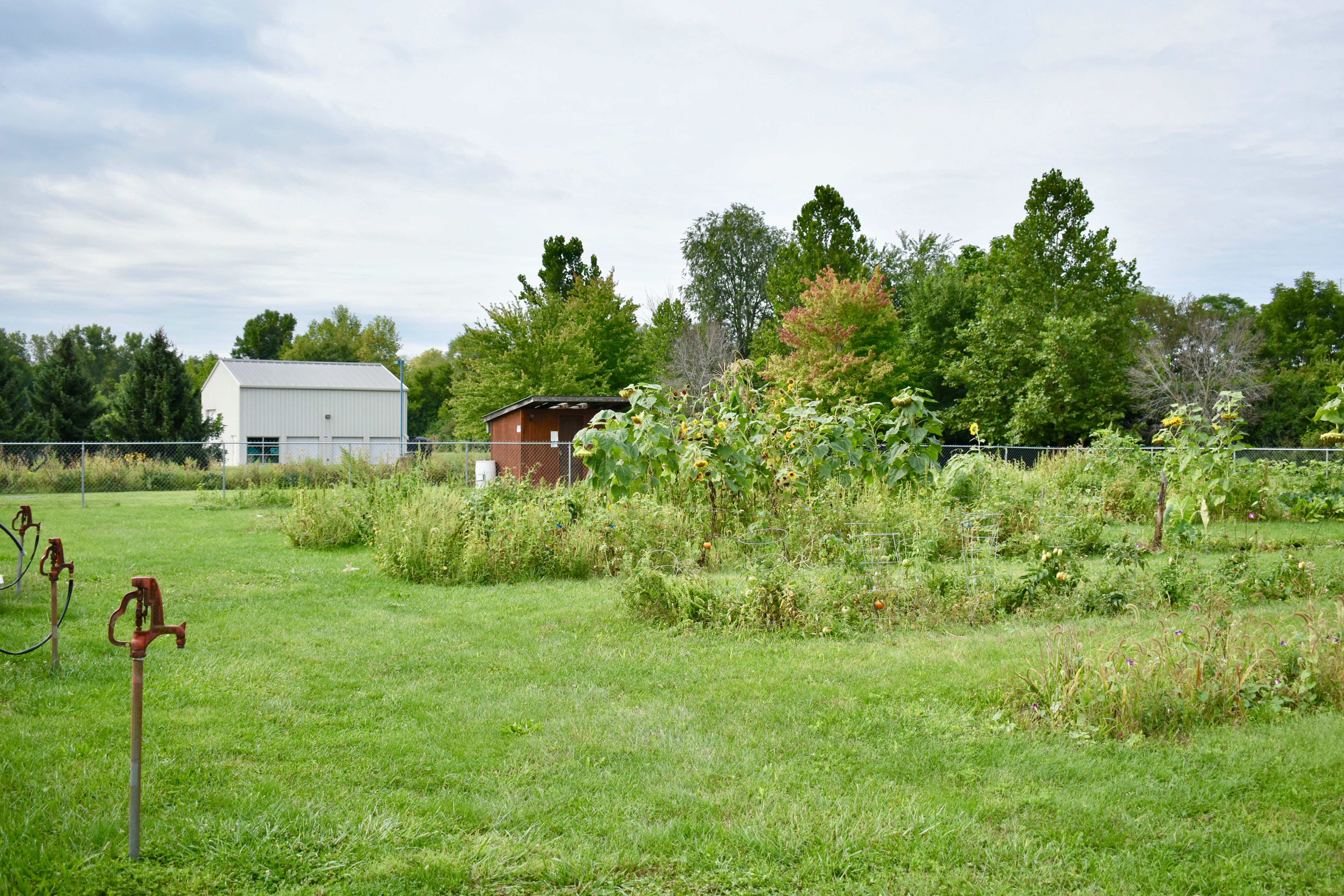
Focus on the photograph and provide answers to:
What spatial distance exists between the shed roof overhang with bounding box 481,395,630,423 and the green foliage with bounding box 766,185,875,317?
1014 centimetres

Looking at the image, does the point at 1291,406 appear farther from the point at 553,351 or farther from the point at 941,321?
the point at 553,351

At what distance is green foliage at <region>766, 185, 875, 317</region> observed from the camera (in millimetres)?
26688

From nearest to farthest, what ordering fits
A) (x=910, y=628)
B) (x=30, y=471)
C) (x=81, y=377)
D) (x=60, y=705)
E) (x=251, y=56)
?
1. (x=60, y=705)
2. (x=910, y=628)
3. (x=251, y=56)
4. (x=30, y=471)
5. (x=81, y=377)

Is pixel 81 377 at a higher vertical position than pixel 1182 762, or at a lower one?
higher

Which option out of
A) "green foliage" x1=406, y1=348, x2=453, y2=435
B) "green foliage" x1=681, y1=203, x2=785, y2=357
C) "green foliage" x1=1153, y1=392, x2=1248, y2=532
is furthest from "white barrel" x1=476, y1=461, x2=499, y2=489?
"green foliage" x1=406, y1=348, x2=453, y2=435

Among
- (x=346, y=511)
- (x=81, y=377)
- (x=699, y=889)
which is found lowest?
(x=699, y=889)

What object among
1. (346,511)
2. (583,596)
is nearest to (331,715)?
(583,596)

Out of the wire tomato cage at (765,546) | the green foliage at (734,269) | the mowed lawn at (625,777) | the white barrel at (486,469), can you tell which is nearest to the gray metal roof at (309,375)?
the green foliage at (734,269)

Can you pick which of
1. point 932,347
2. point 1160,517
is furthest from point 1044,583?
point 932,347

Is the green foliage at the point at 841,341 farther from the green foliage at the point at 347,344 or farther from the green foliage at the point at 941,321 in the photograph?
the green foliage at the point at 347,344

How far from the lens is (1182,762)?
10.9 feet

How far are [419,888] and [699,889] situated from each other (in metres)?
0.85

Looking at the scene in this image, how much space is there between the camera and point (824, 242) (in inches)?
1057

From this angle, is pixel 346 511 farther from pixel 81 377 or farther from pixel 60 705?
pixel 81 377
